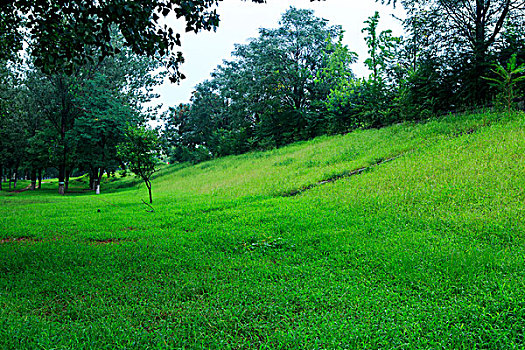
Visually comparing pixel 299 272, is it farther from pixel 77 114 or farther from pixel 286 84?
pixel 77 114

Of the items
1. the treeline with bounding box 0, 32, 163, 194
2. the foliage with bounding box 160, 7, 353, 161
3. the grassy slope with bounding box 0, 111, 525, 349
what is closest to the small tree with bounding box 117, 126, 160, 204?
the grassy slope with bounding box 0, 111, 525, 349

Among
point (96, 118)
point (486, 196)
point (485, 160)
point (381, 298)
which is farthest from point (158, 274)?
point (96, 118)

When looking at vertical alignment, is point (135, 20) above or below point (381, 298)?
above

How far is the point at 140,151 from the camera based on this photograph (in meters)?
10.5

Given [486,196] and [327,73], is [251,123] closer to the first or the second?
[327,73]

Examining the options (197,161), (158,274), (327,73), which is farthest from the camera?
(197,161)

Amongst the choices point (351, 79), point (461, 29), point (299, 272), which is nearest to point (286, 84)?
point (351, 79)

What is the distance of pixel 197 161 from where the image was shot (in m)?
30.4

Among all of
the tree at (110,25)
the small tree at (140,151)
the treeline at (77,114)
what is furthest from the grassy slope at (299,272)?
the treeline at (77,114)

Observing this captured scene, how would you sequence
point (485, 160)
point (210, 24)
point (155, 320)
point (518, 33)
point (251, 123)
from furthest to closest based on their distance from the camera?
point (251, 123) → point (518, 33) → point (485, 160) → point (210, 24) → point (155, 320)

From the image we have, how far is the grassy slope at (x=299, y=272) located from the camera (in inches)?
93.1

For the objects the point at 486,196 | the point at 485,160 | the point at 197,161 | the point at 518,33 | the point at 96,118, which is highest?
the point at 518,33

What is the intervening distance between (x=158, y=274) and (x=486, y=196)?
17.3 ft

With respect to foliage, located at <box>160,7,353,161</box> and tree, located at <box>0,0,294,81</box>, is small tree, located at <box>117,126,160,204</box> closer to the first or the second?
tree, located at <box>0,0,294,81</box>
